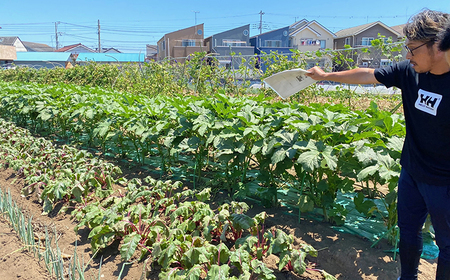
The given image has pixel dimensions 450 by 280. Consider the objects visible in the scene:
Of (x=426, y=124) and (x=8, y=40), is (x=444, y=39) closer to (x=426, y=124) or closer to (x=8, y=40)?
(x=426, y=124)

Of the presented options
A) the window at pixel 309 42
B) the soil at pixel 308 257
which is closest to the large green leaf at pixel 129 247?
the soil at pixel 308 257

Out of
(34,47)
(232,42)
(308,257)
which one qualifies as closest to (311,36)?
(232,42)

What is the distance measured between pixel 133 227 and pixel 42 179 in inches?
62.4

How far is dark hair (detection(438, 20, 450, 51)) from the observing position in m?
1.36

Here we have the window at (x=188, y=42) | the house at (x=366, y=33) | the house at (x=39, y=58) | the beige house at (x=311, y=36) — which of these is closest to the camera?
the house at (x=366, y=33)

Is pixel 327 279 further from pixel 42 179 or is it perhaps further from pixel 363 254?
pixel 42 179

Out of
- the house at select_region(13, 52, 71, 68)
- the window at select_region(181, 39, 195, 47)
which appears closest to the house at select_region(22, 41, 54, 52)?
the house at select_region(13, 52, 71, 68)

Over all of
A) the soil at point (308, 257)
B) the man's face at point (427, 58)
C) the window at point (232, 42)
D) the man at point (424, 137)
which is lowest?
the soil at point (308, 257)

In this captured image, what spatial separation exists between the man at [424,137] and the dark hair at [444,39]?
0.10 feet

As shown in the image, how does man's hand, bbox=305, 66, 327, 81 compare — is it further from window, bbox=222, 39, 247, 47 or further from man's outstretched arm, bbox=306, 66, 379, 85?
window, bbox=222, 39, 247, 47

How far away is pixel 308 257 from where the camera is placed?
7.58 feet

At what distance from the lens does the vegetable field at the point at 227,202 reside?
2041 mm

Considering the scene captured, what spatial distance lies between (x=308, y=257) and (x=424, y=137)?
3.90 feet

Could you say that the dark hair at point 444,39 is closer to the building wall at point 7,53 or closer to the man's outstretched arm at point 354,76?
the man's outstretched arm at point 354,76
